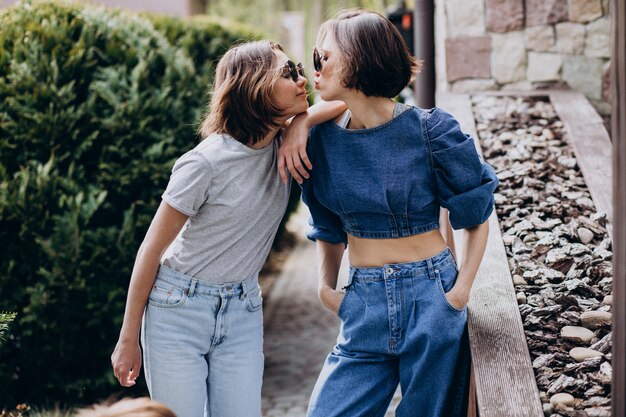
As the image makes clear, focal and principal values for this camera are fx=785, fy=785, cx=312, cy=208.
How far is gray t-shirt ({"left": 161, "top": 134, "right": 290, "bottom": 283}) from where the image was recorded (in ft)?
8.35

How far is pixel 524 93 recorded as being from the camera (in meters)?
5.74

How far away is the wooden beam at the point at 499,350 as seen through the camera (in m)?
2.39

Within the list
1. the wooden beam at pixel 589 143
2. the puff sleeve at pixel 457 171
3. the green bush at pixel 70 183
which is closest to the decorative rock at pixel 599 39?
the wooden beam at pixel 589 143

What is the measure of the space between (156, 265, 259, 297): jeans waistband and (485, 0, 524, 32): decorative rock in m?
4.12

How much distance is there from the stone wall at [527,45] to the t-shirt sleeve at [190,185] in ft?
13.3

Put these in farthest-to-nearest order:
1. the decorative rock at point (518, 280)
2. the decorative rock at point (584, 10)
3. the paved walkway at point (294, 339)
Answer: the decorative rock at point (584, 10) < the paved walkway at point (294, 339) < the decorative rock at point (518, 280)

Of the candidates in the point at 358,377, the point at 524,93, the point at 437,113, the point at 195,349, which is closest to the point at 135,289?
the point at 195,349

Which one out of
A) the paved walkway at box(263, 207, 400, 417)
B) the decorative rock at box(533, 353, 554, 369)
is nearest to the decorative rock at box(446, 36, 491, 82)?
the paved walkway at box(263, 207, 400, 417)

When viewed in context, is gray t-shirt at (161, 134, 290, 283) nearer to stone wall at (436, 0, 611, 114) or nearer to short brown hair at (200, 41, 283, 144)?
short brown hair at (200, 41, 283, 144)

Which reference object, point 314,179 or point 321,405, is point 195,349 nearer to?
point 321,405

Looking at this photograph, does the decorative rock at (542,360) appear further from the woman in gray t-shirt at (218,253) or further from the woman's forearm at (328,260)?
the woman in gray t-shirt at (218,253)

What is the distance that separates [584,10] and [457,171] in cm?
393

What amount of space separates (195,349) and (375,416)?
0.65 m

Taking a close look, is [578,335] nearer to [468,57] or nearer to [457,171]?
[457,171]
